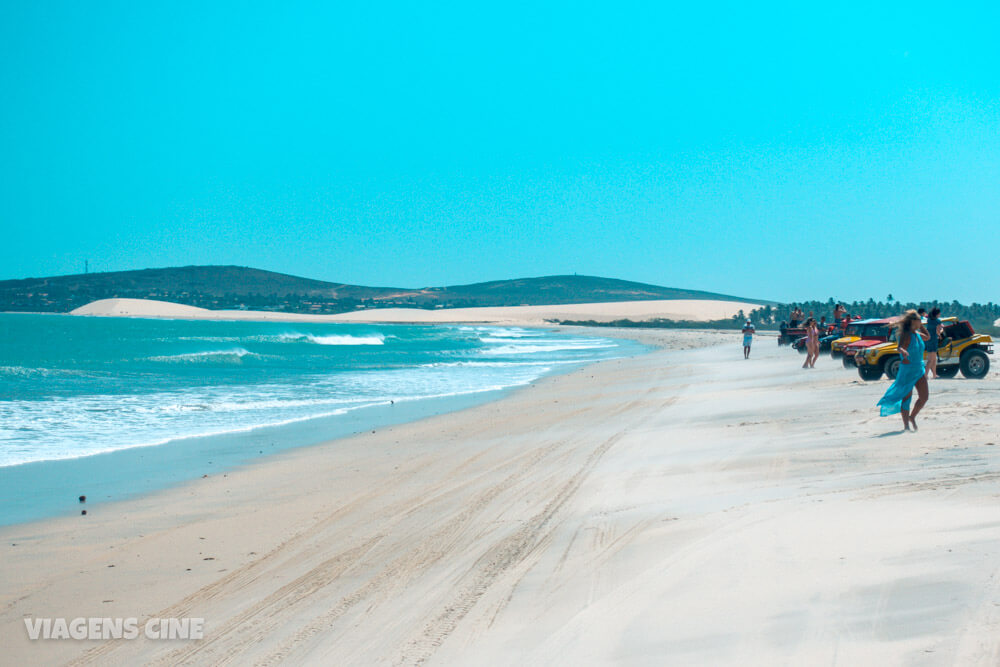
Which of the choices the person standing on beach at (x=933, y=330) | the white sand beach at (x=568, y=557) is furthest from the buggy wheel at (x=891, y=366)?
the white sand beach at (x=568, y=557)

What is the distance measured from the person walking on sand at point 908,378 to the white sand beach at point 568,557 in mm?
277

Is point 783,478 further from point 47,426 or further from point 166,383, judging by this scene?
point 166,383

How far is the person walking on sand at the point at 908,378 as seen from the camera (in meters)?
9.93

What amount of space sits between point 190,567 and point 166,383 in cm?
1927

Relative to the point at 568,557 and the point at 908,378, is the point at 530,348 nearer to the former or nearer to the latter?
the point at 908,378

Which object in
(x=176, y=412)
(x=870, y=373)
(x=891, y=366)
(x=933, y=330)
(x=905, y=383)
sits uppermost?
(x=933, y=330)

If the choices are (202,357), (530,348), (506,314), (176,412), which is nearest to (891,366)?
(176,412)

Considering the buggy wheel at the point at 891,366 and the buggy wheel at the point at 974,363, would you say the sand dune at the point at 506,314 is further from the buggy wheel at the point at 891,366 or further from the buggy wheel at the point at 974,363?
the buggy wheel at the point at 891,366

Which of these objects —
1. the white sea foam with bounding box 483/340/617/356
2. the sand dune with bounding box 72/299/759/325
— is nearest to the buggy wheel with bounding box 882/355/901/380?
the white sea foam with bounding box 483/340/617/356

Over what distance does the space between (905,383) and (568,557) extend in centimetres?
651

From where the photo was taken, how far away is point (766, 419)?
12.1 metres

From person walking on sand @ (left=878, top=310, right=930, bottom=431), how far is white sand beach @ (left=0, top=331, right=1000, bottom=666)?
0.91 ft

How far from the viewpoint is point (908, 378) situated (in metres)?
10.2

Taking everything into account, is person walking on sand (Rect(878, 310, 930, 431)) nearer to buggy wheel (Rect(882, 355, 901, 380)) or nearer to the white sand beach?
the white sand beach
